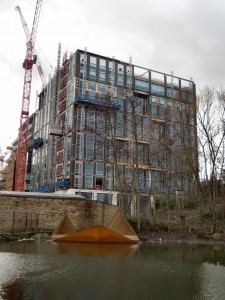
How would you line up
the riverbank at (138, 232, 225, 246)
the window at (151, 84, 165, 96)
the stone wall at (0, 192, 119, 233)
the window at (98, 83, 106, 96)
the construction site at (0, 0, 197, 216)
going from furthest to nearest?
1. the window at (151, 84, 165, 96)
2. the window at (98, 83, 106, 96)
3. the construction site at (0, 0, 197, 216)
4. the stone wall at (0, 192, 119, 233)
5. the riverbank at (138, 232, 225, 246)

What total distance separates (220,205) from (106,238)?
479 inches

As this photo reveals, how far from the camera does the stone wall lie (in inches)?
950

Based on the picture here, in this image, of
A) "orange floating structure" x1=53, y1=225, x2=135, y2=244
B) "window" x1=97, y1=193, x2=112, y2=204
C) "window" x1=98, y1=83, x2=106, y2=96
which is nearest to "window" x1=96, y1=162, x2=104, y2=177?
"window" x1=97, y1=193, x2=112, y2=204

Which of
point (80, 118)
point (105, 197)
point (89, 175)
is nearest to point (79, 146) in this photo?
point (80, 118)

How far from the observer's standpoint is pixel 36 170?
Answer: 7531 cm

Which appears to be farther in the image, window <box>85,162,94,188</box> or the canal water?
window <box>85,162,94,188</box>

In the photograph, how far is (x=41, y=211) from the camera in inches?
984

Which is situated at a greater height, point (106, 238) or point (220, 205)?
point (220, 205)

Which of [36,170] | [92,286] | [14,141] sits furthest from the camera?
[14,141]

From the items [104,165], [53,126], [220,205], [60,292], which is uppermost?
[53,126]

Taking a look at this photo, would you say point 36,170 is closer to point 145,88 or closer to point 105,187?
point 105,187

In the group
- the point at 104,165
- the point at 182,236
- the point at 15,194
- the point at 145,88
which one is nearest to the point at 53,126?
the point at 104,165

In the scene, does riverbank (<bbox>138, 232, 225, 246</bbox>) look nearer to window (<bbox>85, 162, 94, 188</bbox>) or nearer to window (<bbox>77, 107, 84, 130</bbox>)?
window (<bbox>85, 162, 94, 188</bbox>)

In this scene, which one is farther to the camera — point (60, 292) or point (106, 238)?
point (106, 238)
